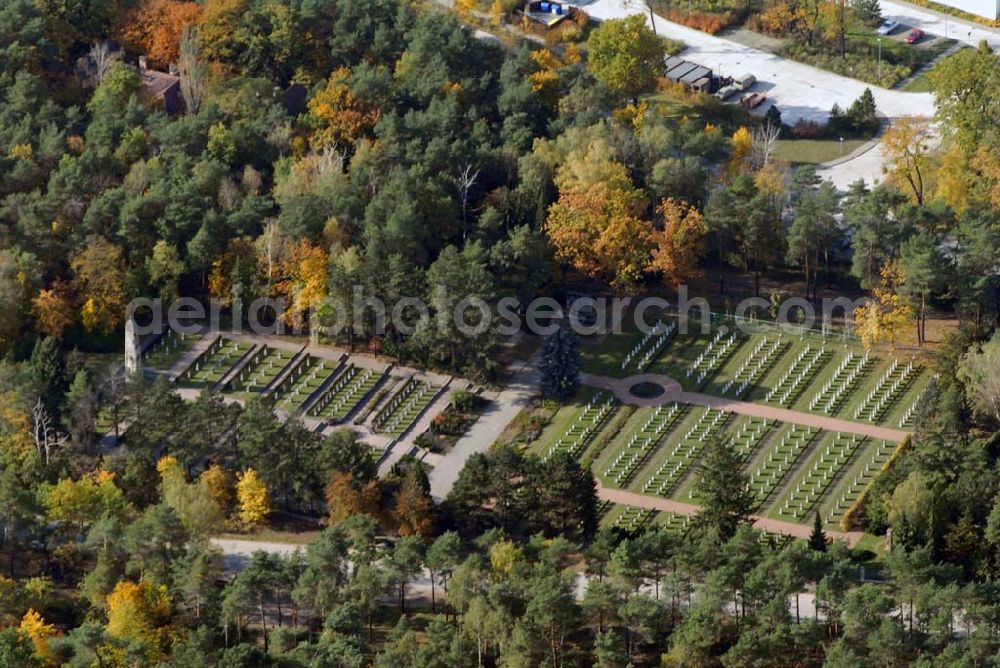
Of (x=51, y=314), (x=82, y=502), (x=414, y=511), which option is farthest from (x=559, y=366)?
(x=51, y=314)

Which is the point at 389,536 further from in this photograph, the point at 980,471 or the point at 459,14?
the point at 459,14

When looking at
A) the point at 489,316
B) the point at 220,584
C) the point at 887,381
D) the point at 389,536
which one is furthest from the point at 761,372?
the point at 220,584

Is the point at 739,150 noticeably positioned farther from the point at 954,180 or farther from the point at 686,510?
the point at 686,510

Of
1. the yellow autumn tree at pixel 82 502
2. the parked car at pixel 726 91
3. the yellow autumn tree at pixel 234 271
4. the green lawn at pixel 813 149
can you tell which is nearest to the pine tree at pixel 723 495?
the yellow autumn tree at pixel 82 502

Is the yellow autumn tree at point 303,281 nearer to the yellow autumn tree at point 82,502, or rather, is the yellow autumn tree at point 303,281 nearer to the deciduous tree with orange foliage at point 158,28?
the yellow autumn tree at point 82,502

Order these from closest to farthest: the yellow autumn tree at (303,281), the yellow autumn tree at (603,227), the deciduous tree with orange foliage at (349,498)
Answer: the deciduous tree with orange foliage at (349,498) → the yellow autumn tree at (303,281) → the yellow autumn tree at (603,227)

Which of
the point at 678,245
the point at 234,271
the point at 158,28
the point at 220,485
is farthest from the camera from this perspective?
the point at 158,28

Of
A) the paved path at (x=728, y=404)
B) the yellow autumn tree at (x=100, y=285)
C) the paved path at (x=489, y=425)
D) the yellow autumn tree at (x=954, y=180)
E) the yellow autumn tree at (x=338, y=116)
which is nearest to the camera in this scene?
the paved path at (x=489, y=425)
